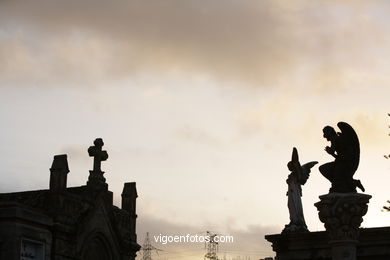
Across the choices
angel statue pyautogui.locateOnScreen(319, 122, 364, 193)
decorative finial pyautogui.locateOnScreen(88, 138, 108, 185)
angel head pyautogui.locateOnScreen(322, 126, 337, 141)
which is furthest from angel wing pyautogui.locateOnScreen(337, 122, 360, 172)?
decorative finial pyautogui.locateOnScreen(88, 138, 108, 185)

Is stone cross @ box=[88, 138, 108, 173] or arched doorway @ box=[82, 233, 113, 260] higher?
stone cross @ box=[88, 138, 108, 173]

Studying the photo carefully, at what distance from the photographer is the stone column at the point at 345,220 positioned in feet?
69.0

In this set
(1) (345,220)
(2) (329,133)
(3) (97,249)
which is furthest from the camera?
(3) (97,249)

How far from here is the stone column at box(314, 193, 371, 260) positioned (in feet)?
69.0

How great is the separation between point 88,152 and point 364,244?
52.6 ft

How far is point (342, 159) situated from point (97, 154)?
659 inches

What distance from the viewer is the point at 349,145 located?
22844 mm

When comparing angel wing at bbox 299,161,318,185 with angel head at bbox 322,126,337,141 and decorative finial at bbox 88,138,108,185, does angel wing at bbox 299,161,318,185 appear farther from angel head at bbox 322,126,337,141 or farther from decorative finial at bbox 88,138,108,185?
decorative finial at bbox 88,138,108,185

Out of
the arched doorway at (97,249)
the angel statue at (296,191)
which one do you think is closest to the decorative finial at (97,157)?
the arched doorway at (97,249)

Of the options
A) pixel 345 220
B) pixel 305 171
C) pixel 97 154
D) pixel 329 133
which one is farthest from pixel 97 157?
pixel 345 220

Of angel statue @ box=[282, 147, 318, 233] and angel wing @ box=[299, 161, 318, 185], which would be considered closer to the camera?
angel statue @ box=[282, 147, 318, 233]

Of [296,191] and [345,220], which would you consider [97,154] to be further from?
[345,220]

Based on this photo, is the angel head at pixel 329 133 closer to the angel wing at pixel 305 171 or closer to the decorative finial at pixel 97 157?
the angel wing at pixel 305 171

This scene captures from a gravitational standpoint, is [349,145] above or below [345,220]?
above
